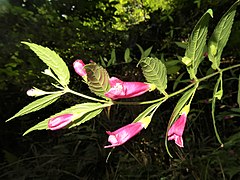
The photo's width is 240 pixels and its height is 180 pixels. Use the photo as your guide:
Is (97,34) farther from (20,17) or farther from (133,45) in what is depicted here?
(20,17)

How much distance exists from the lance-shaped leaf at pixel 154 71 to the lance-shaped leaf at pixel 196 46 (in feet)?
0.11

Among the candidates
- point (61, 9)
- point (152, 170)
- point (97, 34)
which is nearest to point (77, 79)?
point (97, 34)

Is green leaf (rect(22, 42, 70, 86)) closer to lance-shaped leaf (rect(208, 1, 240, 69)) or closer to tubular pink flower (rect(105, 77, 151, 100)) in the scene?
tubular pink flower (rect(105, 77, 151, 100))

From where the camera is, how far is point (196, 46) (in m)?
0.50

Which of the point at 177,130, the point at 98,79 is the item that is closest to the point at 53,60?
the point at 98,79

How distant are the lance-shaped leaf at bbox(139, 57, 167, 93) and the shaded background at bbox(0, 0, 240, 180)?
1.59 metres

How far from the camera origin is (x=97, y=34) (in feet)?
9.69

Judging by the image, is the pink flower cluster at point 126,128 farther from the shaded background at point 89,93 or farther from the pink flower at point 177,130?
the shaded background at point 89,93

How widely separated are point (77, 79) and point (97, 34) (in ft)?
1.29

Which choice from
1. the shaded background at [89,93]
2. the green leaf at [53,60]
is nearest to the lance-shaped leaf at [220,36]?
the green leaf at [53,60]

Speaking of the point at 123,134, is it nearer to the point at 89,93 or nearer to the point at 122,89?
the point at 122,89

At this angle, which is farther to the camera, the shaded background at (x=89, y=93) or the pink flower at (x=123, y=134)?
the shaded background at (x=89, y=93)

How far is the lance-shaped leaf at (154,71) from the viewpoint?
1.59 ft

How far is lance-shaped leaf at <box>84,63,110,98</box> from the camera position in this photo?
0.46 meters
